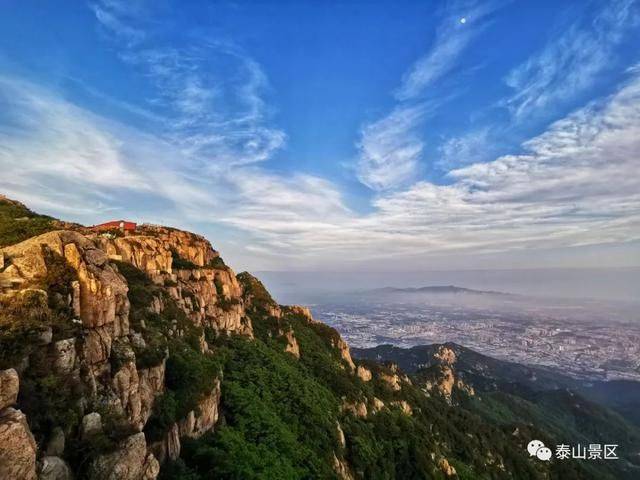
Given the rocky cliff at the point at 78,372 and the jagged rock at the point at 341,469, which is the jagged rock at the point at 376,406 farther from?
the rocky cliff at the point at 78,372

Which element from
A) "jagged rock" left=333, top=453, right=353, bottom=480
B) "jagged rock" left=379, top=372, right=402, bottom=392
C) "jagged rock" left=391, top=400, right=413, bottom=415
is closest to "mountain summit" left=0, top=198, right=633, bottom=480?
"jagged rock" left=333, top=453, right=353, bottom=480

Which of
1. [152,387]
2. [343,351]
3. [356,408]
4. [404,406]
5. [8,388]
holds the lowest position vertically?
[404,406]

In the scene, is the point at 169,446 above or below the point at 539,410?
above

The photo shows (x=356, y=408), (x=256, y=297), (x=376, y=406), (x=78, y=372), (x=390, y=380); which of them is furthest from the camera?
(x=390, y=380)

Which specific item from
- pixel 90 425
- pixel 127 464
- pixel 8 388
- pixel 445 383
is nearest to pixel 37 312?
pixel 8 388

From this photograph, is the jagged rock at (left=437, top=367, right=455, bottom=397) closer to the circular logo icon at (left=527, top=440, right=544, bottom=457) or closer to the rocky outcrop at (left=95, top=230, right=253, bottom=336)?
the circular logo icon at (left=527, top=440, right=544, bottom=457)

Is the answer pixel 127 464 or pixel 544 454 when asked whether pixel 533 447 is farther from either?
pixel 127 464

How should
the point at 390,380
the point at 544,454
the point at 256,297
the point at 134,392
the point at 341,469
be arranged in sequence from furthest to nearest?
1. the point at 544,454
2. the point at 390,380
3. the point at 256,297
4. the point at 341,469
5. the point at 134,392
